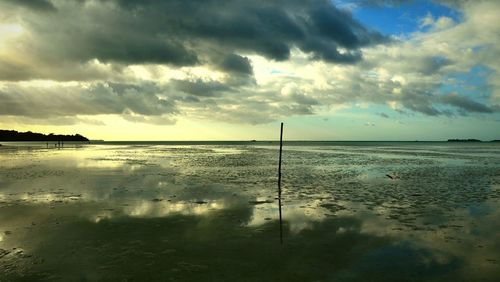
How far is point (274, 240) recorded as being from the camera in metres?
12.2

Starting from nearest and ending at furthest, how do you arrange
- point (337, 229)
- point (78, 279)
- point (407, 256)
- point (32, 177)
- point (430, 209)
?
point (78, 279) < point (407, 256) < point (337, 229) < point (430, 209) < point (32, 177)

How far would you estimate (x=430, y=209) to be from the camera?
1745 centimetres

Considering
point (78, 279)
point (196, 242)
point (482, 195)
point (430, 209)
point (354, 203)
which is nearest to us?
point (78, 279)

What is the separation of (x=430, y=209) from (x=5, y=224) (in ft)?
Answer: 63.0

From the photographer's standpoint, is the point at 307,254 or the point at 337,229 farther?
the point at 337,229

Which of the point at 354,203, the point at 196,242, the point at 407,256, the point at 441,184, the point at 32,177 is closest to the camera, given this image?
the point at 407,256

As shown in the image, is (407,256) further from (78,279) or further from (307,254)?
(78,279)

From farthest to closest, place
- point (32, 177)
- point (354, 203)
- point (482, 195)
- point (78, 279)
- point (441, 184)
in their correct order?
point (32, 177) → point (441, 184) → point (482, 195) → point (354, 203) → point (78, 279)

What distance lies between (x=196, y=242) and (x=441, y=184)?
2224 centimetres

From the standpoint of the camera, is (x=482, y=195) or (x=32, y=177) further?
(x=32, y=177)

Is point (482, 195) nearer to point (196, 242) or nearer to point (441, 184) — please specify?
point (441, 184)

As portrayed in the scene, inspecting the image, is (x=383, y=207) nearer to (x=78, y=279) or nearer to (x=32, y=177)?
(x=78, y=279)

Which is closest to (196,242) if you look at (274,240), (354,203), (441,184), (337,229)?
(274,240)

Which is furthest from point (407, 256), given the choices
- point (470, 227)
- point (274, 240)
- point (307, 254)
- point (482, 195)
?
point (482, 195)
